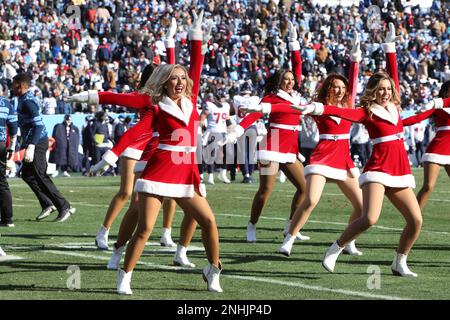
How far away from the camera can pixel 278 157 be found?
11188 millimetres

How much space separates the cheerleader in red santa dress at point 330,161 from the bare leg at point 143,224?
2.52 metres

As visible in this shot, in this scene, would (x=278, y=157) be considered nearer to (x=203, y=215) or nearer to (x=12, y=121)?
(x=12, y=121)

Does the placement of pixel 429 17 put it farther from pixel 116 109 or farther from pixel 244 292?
pixel 244 292

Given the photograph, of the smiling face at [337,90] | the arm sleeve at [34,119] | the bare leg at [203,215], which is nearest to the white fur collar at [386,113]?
the smiling face at [337,90]

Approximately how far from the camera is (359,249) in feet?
35.0

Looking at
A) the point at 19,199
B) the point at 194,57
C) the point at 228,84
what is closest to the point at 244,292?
the point at 194,57

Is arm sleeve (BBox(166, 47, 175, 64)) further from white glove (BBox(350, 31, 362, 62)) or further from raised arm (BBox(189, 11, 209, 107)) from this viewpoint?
white glove (BBox(350, 31, 362, 62))

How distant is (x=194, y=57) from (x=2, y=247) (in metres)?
3.82

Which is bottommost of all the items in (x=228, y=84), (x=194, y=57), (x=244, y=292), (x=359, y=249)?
(x=228, y=84)

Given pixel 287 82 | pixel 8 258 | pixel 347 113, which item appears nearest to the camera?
pixel 347 113

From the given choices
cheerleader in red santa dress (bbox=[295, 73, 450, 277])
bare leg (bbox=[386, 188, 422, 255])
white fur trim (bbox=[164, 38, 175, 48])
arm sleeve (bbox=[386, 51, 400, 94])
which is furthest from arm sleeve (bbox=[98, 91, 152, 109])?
arm sleeve (bbox=[386, 51, 400, 94])

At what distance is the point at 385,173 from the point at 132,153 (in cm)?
260

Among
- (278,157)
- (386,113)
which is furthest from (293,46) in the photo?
(386,113)

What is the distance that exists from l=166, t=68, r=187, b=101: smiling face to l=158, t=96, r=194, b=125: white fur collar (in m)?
0.06
